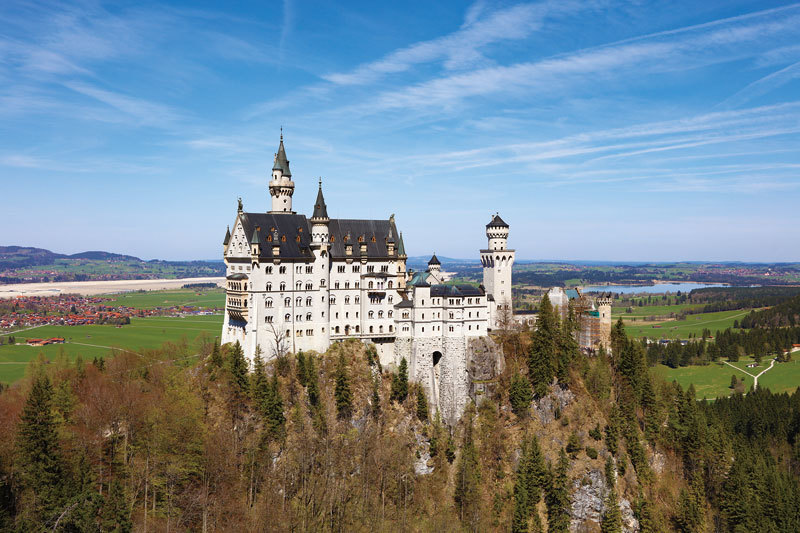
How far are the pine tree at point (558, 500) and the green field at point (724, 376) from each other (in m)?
66.5

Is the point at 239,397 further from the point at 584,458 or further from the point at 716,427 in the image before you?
the point at 716,427

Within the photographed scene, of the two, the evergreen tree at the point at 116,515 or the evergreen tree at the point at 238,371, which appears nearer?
the evergreen tree at the point at 116,515

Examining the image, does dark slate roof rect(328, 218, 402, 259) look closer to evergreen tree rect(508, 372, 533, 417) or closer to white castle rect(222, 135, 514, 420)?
white castle rect(222, 135, 514, 420)

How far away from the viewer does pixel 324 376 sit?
8331 centimetres

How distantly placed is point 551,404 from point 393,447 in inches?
941

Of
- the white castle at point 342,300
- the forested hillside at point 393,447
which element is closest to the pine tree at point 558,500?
the forested hillside at point 393,447

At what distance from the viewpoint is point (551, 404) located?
85312 millimetres

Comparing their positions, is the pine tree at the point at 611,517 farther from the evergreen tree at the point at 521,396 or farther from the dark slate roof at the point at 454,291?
the dark slate roof at the point at 454,291

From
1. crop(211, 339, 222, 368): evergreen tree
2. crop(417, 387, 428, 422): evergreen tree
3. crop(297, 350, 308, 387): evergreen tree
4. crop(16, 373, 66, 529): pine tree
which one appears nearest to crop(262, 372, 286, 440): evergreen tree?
crop(297, 350, 308, 387): evergreen tree

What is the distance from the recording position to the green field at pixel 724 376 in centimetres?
14238

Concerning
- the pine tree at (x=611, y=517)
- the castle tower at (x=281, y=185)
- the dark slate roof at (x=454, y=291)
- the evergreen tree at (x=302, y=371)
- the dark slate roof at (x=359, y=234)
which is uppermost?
the castle tower at (x=281, y=185)

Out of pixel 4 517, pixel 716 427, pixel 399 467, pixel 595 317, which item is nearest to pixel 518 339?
pixel 595 317

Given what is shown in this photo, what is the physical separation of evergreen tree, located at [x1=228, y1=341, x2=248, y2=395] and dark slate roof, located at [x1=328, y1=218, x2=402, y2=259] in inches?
807

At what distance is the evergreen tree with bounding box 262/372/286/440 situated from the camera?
75.4 m
